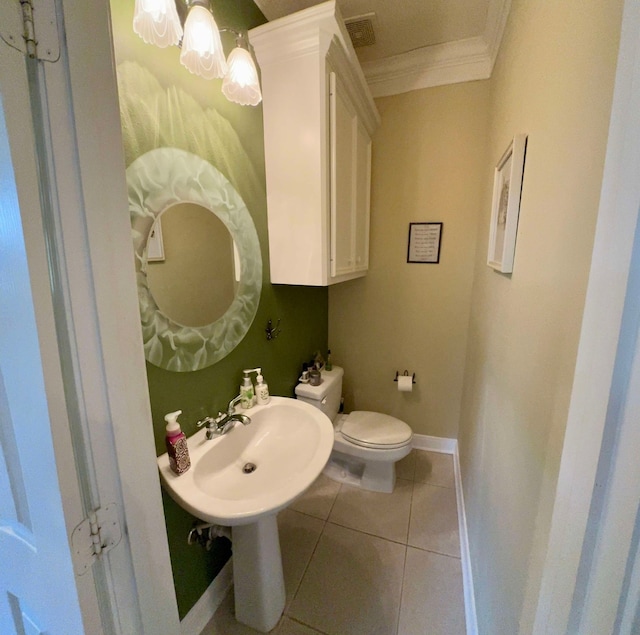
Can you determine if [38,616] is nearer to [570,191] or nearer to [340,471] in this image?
[570,191]

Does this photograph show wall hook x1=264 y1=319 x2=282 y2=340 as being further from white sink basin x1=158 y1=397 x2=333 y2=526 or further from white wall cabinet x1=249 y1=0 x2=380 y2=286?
white sink basin x1=158 y1=397 x2=333 y2=526

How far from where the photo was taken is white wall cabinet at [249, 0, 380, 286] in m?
1.17

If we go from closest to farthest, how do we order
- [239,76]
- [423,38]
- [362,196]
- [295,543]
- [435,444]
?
[239,76] → [295,543] → [423,38] → [362,196] → [435,444]

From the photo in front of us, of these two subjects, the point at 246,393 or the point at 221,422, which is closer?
the point at 221,422

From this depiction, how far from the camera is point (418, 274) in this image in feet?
6.72

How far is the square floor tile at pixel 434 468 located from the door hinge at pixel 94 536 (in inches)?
74.6

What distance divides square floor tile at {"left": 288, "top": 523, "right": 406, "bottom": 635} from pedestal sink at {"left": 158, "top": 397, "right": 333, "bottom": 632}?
0.15 meters

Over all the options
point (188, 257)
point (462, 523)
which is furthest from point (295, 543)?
point (188, 257)

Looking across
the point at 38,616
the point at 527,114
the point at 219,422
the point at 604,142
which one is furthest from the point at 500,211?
the point at 38,616

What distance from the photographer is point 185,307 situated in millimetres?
1038

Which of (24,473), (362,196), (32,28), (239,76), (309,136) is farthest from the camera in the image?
(362,196)

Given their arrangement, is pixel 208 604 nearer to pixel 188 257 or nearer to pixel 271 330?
pixel 271 330

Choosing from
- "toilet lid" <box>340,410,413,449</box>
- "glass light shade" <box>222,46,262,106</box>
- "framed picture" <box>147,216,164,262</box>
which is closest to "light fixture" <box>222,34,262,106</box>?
"glass light shade" <box>222,46,262,106</box>

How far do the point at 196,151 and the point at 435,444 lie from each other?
241 cm
